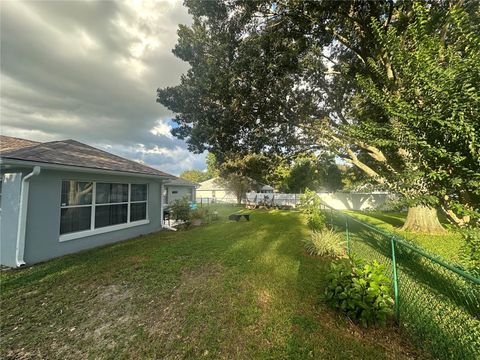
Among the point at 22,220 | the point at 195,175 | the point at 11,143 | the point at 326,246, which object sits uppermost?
the point at 195,175

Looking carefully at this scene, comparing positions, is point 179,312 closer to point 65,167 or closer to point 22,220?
point 22,220

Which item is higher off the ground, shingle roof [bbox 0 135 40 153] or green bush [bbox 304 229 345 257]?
shingle roof [bbox 0 135 40 153]

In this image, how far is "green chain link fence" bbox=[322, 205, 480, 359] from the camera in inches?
106

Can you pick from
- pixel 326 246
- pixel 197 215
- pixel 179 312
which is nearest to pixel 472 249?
pixel 179 312

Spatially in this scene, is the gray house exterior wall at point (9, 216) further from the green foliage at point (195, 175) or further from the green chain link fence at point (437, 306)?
the green foliage at point (195, 175)

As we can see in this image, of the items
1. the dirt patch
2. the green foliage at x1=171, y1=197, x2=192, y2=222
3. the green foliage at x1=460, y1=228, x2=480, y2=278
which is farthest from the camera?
the green foliage at x1=171, y1=197, x2=192, y2=222

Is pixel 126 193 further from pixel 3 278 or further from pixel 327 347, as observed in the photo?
pixel 327 347

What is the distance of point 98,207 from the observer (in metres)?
7.85

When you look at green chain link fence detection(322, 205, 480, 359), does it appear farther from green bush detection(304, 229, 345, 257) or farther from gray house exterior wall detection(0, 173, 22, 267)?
gray house exterior wall detection(0, 173, 22, 267)

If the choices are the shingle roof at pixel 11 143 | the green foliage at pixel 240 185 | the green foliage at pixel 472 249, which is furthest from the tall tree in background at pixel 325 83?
the green foliage at pixel 240 185

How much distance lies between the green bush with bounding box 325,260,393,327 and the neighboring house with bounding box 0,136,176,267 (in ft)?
24.8

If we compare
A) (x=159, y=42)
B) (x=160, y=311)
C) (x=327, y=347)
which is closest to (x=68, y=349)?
(x=160, y=311)

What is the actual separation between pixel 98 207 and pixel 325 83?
1202 centimetres

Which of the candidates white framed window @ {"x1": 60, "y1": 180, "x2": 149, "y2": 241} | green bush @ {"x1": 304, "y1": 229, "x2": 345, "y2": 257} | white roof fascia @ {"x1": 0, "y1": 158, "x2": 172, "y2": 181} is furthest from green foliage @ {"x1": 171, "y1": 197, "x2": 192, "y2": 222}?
green bush @ {"x1": 304, "y1": 229, "x2": 345, "y2": 257}
